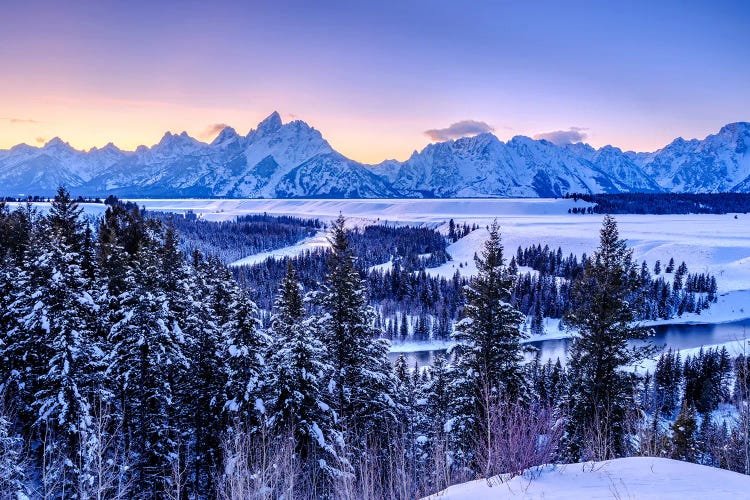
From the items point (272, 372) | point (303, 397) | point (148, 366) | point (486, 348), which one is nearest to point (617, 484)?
point (486, 348)

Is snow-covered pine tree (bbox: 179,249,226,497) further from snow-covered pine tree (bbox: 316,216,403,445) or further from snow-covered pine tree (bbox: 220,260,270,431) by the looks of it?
snow-covered pine tree (bbox: 316,216,403,445)

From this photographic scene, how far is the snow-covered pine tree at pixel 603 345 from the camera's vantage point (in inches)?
653

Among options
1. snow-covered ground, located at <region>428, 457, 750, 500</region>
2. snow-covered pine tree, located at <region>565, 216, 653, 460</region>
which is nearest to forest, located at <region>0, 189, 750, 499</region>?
snow-covered pine tree, located at <region>565, 216, 653, 460</region>

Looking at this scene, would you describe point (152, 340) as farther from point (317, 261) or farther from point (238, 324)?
point (317, 261)

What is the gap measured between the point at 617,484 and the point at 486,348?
10686mm

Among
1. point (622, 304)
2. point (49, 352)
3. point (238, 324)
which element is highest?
point (622, 304)

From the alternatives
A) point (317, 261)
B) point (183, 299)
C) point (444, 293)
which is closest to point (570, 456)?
point (183, 299)

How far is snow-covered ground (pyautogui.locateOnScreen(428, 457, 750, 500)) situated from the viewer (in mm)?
5629

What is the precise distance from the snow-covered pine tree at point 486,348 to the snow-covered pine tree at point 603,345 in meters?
2.81

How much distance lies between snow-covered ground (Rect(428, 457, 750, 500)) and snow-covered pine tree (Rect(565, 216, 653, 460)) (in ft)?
34.1

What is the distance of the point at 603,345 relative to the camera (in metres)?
17.2

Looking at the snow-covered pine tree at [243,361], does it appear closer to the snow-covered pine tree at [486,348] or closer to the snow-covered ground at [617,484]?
the snow-covered pine tree at [486,348]

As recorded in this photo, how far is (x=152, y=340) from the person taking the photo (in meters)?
18.1

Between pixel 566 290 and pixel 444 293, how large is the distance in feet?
112
